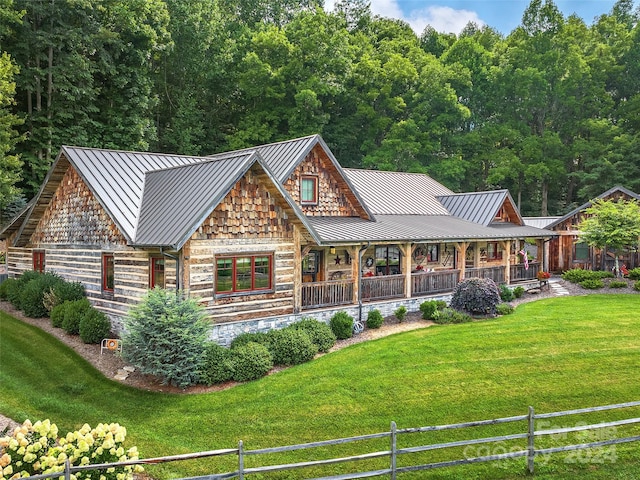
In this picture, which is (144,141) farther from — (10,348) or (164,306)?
(164,306)

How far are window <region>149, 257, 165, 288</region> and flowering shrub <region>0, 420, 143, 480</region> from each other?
7.99 m

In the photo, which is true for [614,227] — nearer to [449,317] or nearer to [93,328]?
[449,317]

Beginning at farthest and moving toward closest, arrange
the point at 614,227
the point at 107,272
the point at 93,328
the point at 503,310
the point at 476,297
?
the point at 614,227
the point at 503,310
the point at 476,297
the point at 107,272
the point at 93,328

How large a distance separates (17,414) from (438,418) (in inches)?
361

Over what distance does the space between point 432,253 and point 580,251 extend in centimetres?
1277

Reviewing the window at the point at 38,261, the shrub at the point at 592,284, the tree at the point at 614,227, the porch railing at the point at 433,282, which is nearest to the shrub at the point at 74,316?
the window at the point at 38,261

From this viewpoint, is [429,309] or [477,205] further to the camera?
[477,205]

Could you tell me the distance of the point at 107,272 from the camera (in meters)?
17.5

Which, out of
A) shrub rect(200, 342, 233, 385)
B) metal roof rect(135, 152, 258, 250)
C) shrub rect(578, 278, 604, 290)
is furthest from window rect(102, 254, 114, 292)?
shrub rect(578, 278, 604, 290)

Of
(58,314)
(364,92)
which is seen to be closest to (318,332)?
(58,314)

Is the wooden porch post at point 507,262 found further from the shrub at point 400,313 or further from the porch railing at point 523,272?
the shrub at point 400,313

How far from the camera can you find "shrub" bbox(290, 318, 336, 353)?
54.2 ft

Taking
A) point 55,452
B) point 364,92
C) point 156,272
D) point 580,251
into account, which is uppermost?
point 364,92

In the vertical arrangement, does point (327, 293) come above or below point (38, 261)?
below
